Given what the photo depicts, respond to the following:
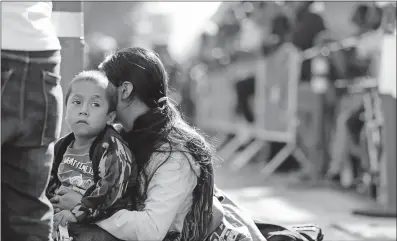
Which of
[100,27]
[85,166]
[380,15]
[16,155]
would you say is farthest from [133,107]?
[100,27]

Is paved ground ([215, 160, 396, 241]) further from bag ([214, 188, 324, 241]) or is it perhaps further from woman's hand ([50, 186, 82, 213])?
woman's hand ([50, 186, 82, 213])

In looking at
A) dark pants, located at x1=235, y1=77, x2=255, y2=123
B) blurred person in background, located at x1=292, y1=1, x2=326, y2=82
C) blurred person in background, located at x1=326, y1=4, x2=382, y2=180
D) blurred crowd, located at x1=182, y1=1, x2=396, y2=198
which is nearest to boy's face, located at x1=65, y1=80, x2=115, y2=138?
blurred crowd, located at x1=182, y1=1, x2=396, y2=198

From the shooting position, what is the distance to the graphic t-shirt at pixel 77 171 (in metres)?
2.82

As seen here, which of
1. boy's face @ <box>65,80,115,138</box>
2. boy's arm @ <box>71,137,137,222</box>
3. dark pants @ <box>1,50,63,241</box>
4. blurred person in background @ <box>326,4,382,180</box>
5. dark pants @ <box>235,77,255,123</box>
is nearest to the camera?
dark pants @ <box>1,50,63,241</box>

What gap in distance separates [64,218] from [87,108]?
42 centimetres

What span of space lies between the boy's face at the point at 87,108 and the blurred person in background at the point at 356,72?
15.6 feet

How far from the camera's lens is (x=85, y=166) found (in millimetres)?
2838

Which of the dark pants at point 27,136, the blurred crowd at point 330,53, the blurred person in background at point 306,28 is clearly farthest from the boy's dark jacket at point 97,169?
the blurred person in background at point 306,28

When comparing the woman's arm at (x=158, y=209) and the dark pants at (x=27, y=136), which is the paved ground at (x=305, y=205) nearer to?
the woman's arm at (x=158, y=209)

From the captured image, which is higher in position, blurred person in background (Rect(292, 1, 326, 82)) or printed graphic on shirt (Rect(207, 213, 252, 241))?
blurred person in background (Rect(292, 1, 326, 82))

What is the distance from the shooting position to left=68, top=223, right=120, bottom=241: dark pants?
275 cm

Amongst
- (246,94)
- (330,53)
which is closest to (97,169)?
(330,53)

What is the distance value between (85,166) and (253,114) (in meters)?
7.79

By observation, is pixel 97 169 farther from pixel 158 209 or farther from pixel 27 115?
pixel 27 115
